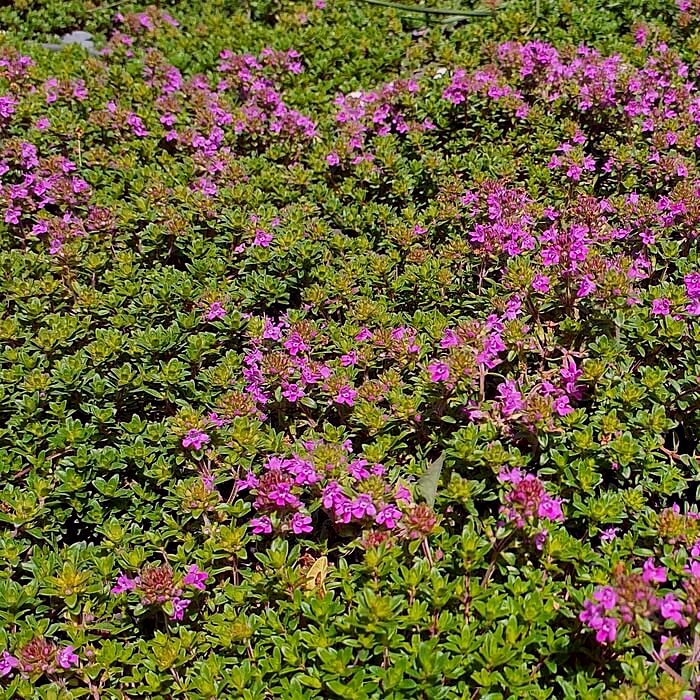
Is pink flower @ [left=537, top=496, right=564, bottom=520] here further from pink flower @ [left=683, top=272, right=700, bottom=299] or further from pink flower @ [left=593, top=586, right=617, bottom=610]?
pink flower @ [left=683, top=272, right=700, bottom=299]

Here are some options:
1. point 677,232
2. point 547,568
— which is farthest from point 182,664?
point 677,232

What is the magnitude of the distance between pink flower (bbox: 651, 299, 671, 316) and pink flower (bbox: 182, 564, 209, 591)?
1703mm

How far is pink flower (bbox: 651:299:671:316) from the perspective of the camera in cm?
292

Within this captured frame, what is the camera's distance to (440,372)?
2.71m

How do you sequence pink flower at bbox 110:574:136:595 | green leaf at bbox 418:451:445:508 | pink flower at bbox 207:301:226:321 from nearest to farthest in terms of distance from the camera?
pink flower at bbox 110:574:136:595
green leaf at bbox 418:451:445:508
pink flower at bbox 207:301:226:321

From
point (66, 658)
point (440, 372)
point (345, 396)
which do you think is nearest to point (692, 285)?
point (440, 372)

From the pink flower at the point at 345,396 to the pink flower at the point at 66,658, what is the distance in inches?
43.6

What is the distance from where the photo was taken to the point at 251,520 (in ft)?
8.50

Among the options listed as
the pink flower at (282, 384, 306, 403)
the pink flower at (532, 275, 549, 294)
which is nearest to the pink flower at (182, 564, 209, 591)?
the pink flower at (282, 384, 306, 403)

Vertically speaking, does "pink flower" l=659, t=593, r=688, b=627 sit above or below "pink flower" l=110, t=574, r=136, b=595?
above

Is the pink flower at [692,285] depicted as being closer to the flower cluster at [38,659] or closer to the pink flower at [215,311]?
the pink flower at [215,311]

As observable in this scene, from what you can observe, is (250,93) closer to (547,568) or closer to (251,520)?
(251,520)

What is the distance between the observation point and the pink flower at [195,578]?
243cm

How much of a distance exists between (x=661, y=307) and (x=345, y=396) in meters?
1.11
